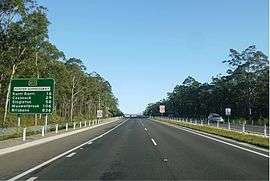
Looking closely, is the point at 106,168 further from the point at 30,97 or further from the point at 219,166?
the point at 30,97

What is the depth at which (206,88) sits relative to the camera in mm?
147750

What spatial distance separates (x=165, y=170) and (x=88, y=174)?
91.8 inches

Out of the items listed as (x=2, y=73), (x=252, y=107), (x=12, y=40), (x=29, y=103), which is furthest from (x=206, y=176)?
(x=252, y=107)

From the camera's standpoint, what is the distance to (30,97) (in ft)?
109

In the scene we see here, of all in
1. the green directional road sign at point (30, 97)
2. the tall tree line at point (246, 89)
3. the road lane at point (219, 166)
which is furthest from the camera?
the tall tree line at point (246, 89)

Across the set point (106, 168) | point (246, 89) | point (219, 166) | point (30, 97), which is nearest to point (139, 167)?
point (106, 168)

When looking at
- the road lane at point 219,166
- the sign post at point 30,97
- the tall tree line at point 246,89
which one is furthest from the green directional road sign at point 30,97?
the tall tree line at point 246,89

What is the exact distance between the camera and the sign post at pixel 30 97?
3281 cm

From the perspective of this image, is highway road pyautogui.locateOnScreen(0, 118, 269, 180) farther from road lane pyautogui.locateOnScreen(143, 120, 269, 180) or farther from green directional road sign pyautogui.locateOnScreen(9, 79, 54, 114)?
green directional road sign pyautogui.locateOnScreen(9, 79, 54, 114)

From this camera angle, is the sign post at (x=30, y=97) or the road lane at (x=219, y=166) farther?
the sign post at (x=30, y=97)

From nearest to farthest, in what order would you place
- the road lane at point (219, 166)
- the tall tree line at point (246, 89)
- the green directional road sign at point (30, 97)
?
the road lane at point (219, 166), the green directional road sign at point (30, 97), the tall tree line at point (246, 89)

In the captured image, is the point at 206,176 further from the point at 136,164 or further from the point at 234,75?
the point at 234,75

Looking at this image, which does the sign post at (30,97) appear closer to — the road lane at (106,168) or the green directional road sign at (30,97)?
the green directional road sign at (30,97)

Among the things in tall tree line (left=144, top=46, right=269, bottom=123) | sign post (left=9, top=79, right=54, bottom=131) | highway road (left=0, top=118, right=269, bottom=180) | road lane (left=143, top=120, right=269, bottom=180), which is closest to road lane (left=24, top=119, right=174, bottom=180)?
highway road (left=0, top=118, right=269, bottom=180)
